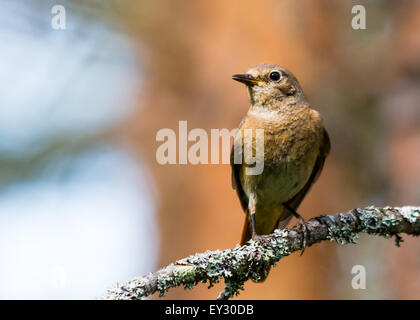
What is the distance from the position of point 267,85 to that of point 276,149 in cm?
63

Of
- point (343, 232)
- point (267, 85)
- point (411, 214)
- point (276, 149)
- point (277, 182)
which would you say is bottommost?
point (343, 232)

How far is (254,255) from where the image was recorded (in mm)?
3131

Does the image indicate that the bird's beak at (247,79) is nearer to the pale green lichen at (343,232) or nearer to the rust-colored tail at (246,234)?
the rust-colored tail at (246,234)

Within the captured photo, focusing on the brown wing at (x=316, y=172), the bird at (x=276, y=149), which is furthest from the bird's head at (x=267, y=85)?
the brown wing at (x=316, y=172)

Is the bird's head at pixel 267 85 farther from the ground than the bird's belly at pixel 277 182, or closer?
farther from the ground

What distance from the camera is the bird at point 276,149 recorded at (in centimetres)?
421

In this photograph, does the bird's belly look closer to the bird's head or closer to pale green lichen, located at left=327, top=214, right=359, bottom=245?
the bird's head

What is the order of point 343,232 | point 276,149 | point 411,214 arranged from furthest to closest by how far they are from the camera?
point 276,149 < point 343,232 < point 411,214

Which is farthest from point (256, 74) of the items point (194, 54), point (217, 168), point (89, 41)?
point (89, 41)

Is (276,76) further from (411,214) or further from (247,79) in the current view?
Answer: (411,214)

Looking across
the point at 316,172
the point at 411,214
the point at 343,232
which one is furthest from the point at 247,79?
the point at 411,214

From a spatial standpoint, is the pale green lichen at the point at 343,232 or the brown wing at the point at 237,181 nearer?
the pale green lichen at the point at 343,232

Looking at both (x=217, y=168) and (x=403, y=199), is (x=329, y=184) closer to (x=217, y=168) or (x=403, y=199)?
(x=403, y=199)
